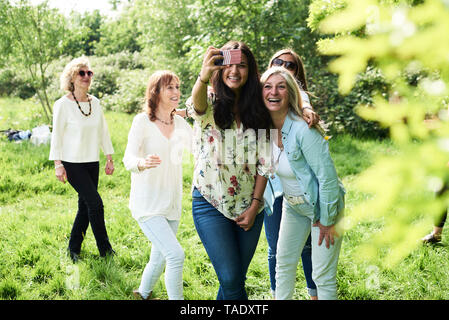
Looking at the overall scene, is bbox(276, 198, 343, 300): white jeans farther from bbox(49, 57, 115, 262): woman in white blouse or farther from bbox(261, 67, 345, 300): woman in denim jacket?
bbox(49, 57, 115, 262): woman in white blouse

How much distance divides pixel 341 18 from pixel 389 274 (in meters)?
3.29

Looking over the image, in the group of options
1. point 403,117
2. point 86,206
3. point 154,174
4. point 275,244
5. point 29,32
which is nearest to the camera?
point 403,117

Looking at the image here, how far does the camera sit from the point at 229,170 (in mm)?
2441

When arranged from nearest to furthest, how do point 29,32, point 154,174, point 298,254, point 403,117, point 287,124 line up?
1. point 403,117
2. point 287,124
3. point 298,254
4. point 154,174
5. point 29,32

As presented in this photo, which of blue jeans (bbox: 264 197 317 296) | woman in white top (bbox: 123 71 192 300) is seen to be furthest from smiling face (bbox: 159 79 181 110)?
blue jeans (bbox: 264 197 317 296)

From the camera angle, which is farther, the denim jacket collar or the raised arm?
the denim jacket collar

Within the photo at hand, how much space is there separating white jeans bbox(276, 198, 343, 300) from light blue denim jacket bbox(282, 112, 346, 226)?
4.8 inches

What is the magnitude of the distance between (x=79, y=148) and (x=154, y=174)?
126 cm

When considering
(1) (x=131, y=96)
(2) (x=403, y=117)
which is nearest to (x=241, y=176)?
(2) (x=403, y=117)

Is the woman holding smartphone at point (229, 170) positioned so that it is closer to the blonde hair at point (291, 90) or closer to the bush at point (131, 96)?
the blonde hair at point (291, 90)

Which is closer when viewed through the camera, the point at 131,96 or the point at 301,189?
the point at 301,189

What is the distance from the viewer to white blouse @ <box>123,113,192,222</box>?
9.39 feet

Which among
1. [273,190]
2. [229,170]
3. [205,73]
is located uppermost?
[205,73]

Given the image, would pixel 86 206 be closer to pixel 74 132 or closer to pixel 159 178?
pixel 74 132
